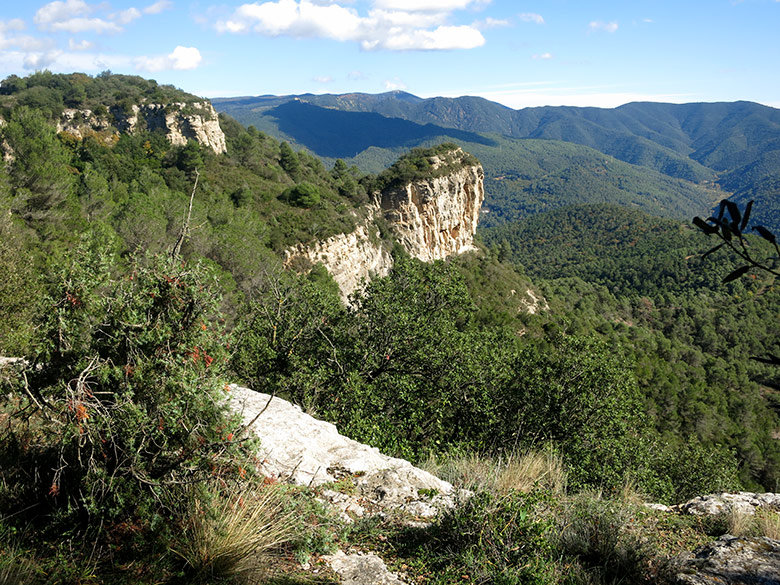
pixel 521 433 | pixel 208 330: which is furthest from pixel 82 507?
pixel 521 433

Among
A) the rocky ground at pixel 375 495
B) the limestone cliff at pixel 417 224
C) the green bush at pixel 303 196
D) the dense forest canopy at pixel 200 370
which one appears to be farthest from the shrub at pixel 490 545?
the green bush at pixel 303 196

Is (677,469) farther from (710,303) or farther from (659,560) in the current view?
(710,303)

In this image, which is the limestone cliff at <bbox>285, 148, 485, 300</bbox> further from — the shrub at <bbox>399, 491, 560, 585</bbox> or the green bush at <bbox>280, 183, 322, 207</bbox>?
the shrub at <bbox>399, 491, 560, 585</bbox>

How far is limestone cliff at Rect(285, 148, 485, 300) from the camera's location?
40.5 metres

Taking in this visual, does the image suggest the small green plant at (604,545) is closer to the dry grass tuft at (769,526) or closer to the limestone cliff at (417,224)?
the dry grass tuft at (769,526)

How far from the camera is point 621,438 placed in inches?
469

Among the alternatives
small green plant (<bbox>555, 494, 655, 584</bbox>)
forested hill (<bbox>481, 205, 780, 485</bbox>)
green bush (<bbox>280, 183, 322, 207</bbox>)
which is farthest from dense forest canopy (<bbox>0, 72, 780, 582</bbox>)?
green bush (<bbox>280, 183, 322, 207</bbox>)

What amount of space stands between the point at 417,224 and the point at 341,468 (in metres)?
53.0

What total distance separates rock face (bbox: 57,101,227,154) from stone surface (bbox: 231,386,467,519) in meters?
53.8

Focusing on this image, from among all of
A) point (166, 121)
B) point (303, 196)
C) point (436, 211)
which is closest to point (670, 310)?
point (436, 211)

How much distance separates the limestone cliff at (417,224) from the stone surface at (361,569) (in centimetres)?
3320

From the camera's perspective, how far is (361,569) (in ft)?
13.8

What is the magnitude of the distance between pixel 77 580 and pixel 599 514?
4947 mm

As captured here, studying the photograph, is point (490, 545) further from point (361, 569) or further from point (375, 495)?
point (375, 495)
